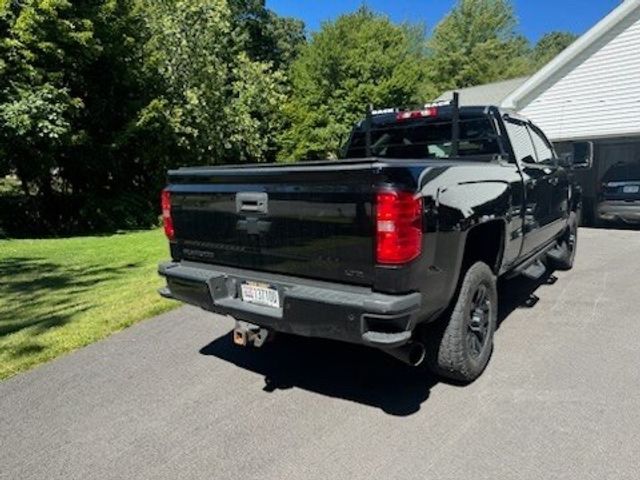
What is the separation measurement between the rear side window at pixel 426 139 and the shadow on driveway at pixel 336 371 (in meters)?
2.15

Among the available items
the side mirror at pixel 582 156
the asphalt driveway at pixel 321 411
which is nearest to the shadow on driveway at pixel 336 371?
the asphalt driveway at pixel 321 411

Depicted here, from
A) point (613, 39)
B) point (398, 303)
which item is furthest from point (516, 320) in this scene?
point (613, 39)

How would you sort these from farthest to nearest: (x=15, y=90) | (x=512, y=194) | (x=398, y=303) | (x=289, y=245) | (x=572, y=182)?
(x=15, y=90) < (x=572, y=182) < (x=512, y=194) < (x=289, y=245) < (x=398, y=303)

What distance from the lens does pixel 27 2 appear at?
1355 cm

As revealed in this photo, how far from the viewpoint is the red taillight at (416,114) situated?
17.1ft

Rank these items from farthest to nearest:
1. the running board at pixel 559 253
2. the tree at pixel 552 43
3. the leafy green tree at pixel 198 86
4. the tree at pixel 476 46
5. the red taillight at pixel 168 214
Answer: the tree at pixel 552 43
the tree at pixel 476 46
the leafy green tree at pixel 198 86
the running board at pixel 559 253
the red taillight at pixel 168 214

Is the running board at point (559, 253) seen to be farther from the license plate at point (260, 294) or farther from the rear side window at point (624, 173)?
the rear side window at point (624, 173)

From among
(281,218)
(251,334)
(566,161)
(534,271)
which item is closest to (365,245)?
(281,218)

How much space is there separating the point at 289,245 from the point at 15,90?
13086mm

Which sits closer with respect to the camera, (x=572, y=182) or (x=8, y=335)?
(x=8, y=335)

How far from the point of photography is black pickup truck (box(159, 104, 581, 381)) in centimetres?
295

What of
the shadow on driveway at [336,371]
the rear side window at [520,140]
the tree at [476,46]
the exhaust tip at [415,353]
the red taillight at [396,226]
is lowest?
the shadow on driveway at [336,371]

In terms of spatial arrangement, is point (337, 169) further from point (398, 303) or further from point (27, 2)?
point (27, 2)

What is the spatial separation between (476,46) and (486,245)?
A: 1798 inches
